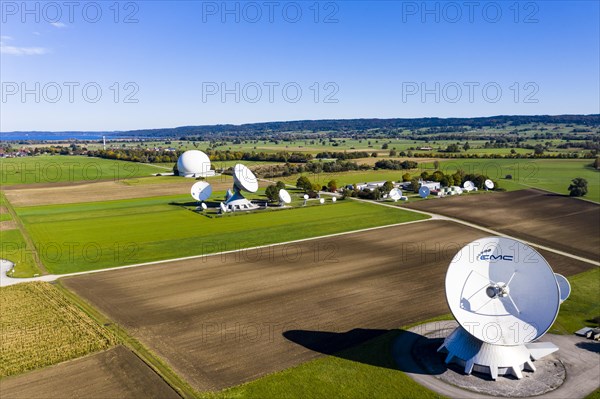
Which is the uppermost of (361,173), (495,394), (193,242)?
(361,173)

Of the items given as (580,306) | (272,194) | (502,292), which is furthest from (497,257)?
(272,194)

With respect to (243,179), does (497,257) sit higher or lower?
lower

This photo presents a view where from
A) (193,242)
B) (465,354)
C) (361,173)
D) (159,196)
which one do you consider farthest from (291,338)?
(361,173)

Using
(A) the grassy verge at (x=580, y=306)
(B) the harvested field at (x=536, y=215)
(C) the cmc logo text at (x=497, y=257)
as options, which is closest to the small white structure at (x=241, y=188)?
(B) the harvested field at (x=536, y=215)

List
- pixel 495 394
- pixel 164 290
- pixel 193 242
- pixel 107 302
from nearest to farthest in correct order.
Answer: pixel 495 394 → pixel 107 302 → pixel 164 290 → pixel 193 242

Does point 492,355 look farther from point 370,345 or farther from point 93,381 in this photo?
point 93,381

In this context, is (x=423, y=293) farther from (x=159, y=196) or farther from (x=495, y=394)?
(x=159, y=196)

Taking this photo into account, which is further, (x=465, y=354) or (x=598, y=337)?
(x=598, y=337)

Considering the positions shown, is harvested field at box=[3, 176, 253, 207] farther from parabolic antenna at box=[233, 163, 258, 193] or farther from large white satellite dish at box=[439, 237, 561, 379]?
large white satellite dish at box=[439, 237, 561, 379]

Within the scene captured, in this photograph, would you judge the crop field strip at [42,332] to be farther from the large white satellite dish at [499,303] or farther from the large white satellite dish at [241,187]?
the large white satellite dish at [241,187]
